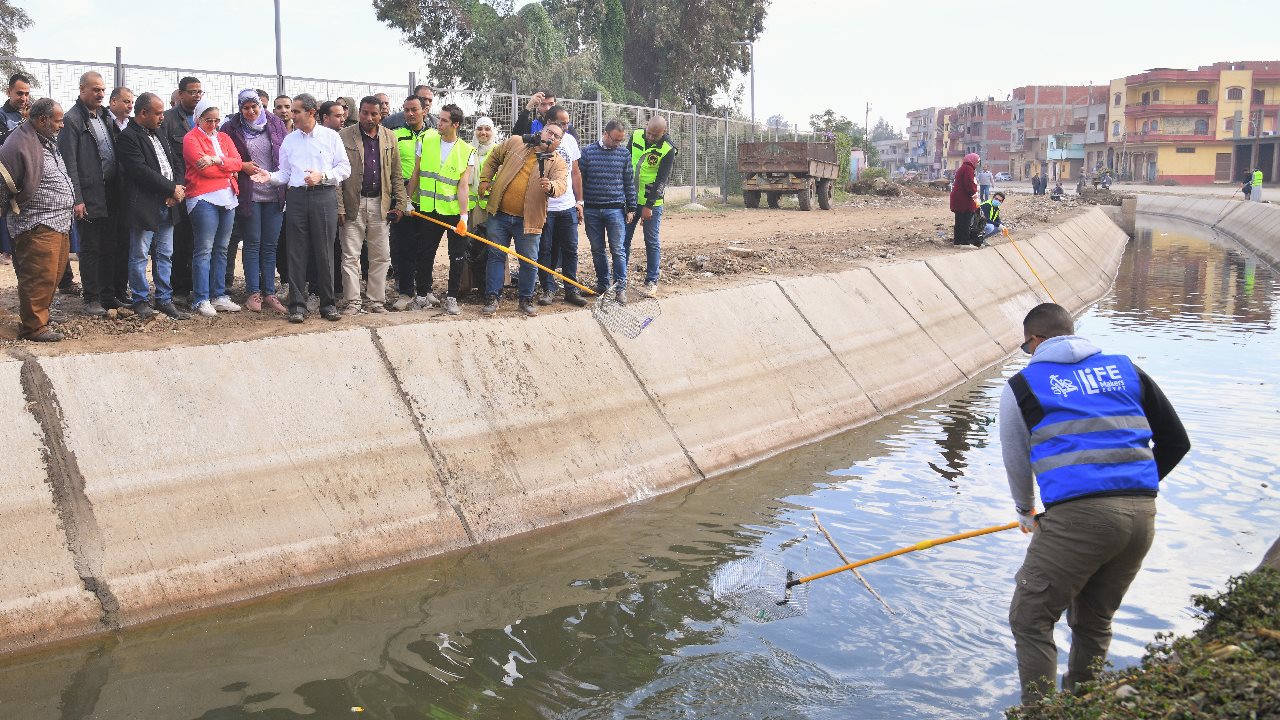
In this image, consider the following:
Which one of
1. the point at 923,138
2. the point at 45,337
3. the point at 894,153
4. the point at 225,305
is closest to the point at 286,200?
the point at 225,305

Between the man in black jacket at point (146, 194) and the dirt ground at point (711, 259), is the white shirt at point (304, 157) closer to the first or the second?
the man in black jacket at point (146, 194)

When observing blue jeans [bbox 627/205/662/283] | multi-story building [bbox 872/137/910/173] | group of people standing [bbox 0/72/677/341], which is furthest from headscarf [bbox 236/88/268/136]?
multi-story building [bbox 872/137/910/173]

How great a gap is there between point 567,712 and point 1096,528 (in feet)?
8.37

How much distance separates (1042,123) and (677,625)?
113733 millimetres

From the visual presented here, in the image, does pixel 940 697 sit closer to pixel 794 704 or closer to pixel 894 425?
pixel 794 704

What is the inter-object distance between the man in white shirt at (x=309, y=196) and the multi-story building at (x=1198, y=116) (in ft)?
274

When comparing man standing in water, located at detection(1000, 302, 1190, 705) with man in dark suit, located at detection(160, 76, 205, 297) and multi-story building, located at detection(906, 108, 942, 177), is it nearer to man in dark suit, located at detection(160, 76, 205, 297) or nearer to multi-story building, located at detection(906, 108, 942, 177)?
man in dark suit, located at detection(160, 76, 205, 297)

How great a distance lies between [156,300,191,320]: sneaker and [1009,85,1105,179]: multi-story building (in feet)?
330

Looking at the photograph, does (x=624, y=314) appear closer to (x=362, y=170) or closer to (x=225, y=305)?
(x=362, y=170)

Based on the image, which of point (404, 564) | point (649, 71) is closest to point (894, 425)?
point (404, 564)

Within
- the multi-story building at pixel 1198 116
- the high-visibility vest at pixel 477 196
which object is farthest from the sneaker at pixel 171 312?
the multi-story building at pixel 1198 116

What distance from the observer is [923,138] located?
152m

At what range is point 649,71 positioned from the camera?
154 feet

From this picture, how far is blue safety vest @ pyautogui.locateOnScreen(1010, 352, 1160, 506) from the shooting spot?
4.70 m
